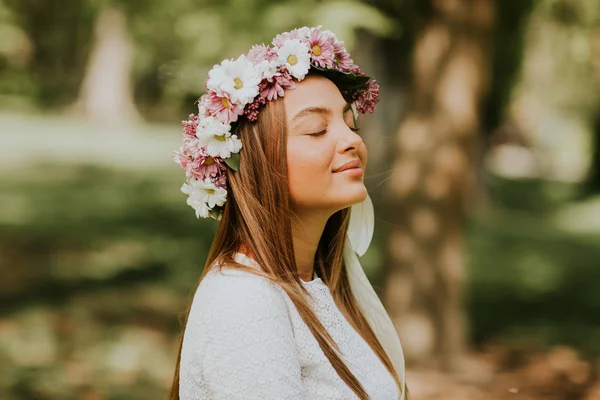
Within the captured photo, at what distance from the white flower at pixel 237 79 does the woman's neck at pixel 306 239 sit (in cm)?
32

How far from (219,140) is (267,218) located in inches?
8.8

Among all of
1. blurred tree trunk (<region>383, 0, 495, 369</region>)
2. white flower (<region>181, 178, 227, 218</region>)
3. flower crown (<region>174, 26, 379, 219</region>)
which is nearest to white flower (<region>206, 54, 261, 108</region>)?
flower crown (<region>174, 26, 379, 219</region>)

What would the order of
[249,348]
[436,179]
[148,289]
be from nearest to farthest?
1. [249,348]
2. [436,179]
3. [148,289]

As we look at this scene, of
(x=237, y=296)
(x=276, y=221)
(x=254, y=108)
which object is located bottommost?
(x=237, y=296)

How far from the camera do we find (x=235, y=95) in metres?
1.93

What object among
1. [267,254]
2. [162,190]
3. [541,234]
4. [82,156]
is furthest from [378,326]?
[82,156]

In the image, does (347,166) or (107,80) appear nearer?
(347,166)

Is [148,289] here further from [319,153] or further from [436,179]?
[319,153]

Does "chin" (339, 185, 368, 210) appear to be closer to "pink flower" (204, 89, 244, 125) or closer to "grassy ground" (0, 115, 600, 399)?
"pink flower" (204, 89, 244, 125)

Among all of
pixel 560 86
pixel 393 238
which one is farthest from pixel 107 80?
pixel 393 238

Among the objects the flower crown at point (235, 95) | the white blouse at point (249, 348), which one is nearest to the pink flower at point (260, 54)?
the flower crown at point (235, 95)

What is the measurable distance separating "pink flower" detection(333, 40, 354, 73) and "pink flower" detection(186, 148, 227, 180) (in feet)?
1.33

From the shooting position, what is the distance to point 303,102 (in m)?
1.97

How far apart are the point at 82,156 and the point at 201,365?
74.7 ft
